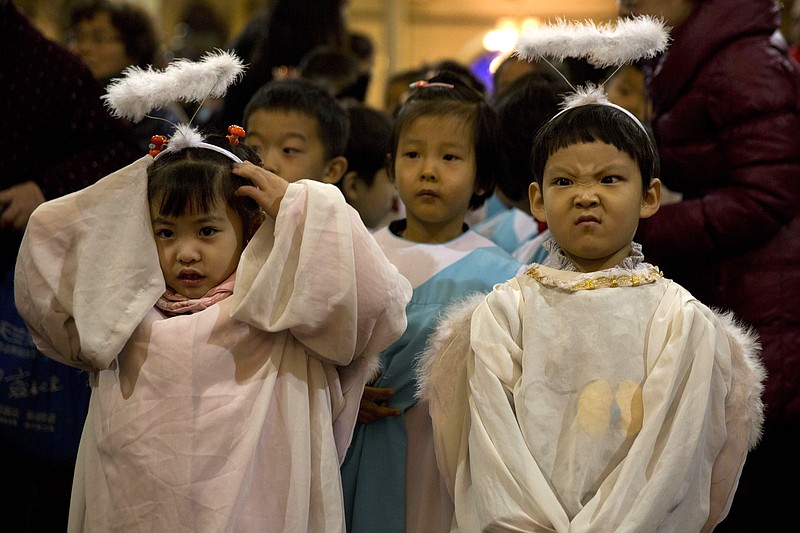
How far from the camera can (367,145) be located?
336 cm

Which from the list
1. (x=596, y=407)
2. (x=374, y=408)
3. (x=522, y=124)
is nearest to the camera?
Answer: (x=596, y=407)

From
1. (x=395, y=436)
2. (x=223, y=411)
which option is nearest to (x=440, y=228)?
(x=395, y=436)

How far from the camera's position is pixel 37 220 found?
2.07 metres

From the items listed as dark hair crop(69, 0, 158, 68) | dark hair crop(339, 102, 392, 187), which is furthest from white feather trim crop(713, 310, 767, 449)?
dark hair crop(69, 0, 158, 68)

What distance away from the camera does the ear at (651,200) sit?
2.19 meters

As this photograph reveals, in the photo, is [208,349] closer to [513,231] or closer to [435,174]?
[435,174]

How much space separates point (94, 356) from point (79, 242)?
0.81 ft

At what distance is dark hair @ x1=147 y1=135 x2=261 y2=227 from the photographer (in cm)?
213

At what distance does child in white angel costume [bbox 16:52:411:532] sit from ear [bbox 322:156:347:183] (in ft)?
2.78

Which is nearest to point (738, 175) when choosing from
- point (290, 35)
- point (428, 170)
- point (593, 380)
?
point (428, 170)

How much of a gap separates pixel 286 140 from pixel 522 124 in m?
0.69

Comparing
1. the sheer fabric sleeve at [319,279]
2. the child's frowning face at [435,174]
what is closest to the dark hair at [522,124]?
the child's frowning face at [435,174]

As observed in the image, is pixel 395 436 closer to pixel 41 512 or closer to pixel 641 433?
pixel 641 433

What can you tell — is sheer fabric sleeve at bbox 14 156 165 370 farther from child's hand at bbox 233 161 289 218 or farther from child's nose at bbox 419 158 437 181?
child's nose at bbox 419 158 437 181
